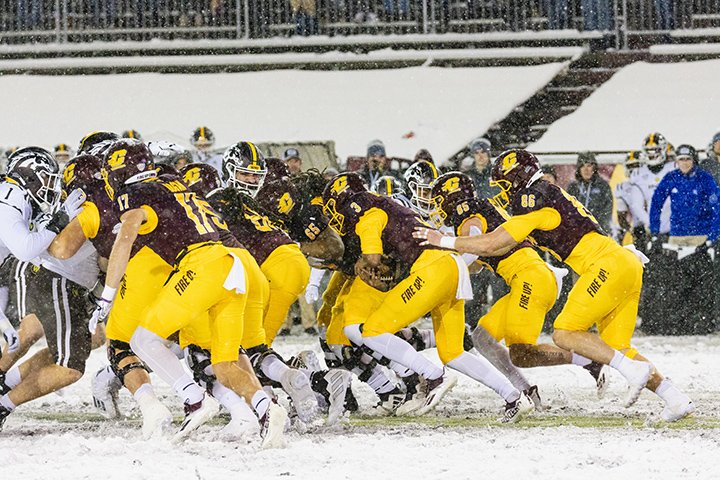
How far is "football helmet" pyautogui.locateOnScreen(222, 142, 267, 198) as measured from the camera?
827cm

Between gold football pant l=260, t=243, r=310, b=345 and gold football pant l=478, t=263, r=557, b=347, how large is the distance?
1420 mm

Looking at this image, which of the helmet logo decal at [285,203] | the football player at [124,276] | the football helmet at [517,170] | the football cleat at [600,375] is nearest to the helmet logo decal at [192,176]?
the helmet logo decal at [285,203]

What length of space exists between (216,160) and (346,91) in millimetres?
4907

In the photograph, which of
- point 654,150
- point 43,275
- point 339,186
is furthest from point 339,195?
point 654,150

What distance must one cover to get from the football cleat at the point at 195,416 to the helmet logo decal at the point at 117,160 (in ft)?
4.67

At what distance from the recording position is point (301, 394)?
24.8ft

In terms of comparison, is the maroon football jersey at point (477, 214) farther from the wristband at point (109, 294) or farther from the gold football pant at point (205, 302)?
the wristband at point (109, 294)

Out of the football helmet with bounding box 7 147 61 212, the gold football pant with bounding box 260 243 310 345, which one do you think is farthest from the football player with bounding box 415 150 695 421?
the football helmet with bounding box 7 147 61 212

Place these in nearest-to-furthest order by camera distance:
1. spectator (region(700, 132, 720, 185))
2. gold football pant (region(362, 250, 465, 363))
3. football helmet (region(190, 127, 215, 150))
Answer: gold football pant (region(362, 250, 465, 363))
football helmet (region(190, 127, 215, 150))
spectator (region(700, 132, 720, 185))

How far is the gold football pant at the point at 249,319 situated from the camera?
287 inches

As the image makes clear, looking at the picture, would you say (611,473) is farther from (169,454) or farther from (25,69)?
(25,69)

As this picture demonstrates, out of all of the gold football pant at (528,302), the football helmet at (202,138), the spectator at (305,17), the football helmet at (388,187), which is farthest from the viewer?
the spectator at (305,17)

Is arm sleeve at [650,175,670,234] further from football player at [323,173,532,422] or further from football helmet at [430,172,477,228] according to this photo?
football player at [323,173,532,422]

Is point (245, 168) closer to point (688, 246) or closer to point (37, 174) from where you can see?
point (37, 174)
